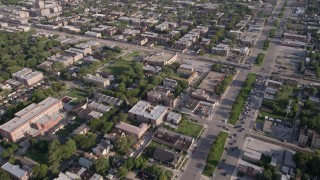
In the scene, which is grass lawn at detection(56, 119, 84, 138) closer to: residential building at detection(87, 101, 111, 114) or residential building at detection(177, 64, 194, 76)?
residential building at detection(87, 101, 111, 114)

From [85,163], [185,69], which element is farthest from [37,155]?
[185,69]

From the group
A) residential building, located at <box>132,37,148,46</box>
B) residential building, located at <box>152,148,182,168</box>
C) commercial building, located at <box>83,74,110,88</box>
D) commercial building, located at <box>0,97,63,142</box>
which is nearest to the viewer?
residential building, located at <box>152,148,182,168</box>

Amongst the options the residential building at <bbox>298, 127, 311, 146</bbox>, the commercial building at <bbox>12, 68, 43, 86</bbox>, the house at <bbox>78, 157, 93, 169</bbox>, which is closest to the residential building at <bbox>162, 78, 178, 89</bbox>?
the residential building at <bbox>298, 127, 311, 146</bbox>

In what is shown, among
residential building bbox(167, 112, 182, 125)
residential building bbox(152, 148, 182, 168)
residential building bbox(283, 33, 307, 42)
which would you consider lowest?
residential building bbox(152, 148, 182, 168)

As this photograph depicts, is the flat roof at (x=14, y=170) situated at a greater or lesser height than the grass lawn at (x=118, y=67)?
lesser

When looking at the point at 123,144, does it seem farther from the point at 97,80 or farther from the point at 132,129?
the point at 97,80

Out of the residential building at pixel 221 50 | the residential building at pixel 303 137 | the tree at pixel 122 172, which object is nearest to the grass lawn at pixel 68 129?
the tree at pixel 122 172

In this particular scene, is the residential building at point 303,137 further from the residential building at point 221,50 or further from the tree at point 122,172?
the residential building at point 221,50
